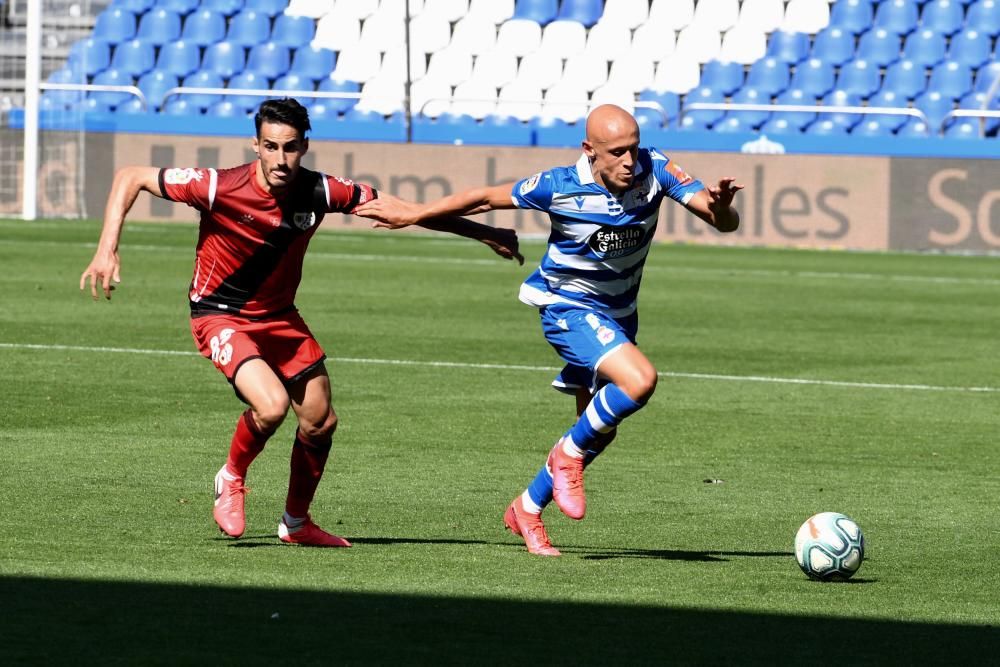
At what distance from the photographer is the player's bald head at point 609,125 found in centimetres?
640

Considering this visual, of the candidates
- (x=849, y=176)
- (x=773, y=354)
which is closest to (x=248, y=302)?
(x=773, y=354)

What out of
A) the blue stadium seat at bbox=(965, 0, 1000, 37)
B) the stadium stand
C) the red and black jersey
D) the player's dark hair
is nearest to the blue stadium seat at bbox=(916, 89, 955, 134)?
the stadium stand

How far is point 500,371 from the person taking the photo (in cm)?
1246

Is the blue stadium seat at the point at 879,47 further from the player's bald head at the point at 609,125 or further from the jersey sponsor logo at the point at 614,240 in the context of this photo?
the player's bald head at the point at 609,125

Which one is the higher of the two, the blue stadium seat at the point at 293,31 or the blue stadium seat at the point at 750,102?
the blue stadium seat at the point at 293,31

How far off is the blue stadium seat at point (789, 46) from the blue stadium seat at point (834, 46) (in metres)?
0.19

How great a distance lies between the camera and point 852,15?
32000 millimetres

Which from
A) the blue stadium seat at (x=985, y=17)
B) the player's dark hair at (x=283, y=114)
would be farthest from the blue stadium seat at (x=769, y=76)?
the player's dark hair at (x=283, y=114)

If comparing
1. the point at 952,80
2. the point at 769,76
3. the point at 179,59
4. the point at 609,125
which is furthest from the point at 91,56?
the point at 609,125

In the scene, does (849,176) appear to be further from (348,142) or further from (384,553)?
(384,553)

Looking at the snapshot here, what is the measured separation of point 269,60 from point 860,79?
34.7 ft

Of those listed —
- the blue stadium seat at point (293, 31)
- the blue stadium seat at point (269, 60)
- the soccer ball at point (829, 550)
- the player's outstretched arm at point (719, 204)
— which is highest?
the blue stadium seat at point (293, 31)

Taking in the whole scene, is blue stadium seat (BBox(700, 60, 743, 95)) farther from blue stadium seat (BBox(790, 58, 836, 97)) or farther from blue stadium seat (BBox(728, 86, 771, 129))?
blue stadium seat (BBox(790, 58, 836, 97))

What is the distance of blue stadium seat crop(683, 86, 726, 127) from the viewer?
98.3 ft
